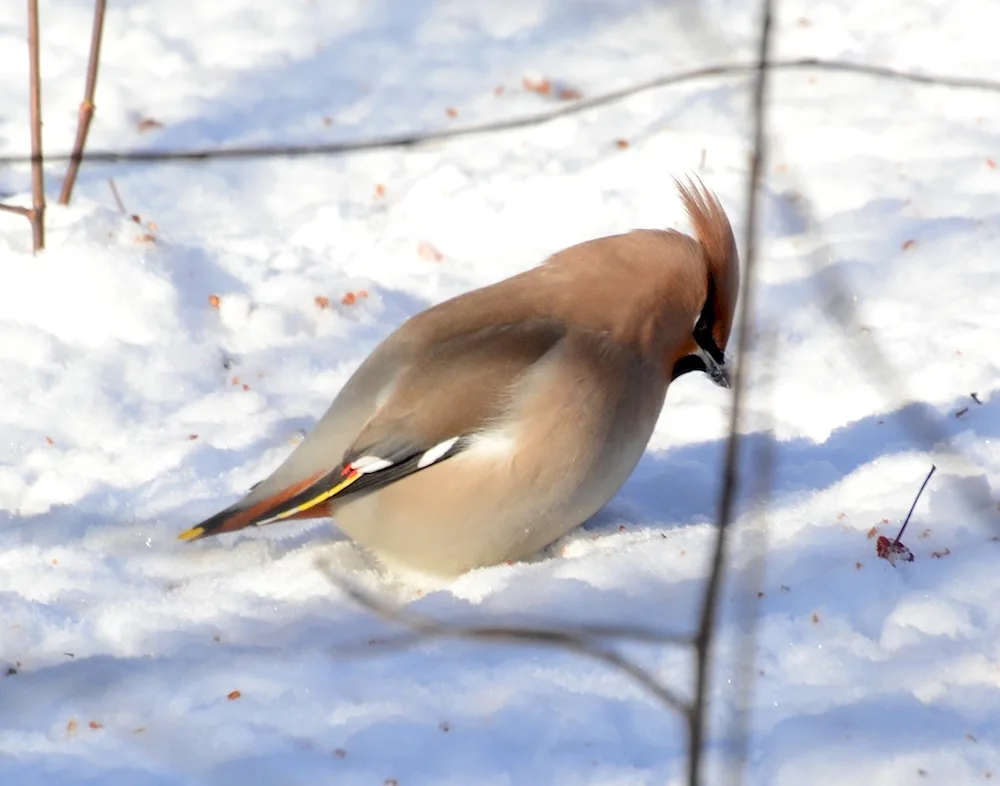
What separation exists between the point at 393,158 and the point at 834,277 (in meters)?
2.00

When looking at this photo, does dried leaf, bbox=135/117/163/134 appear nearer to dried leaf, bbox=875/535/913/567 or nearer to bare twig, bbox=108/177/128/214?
bare twig, bbox=108/177/128/214

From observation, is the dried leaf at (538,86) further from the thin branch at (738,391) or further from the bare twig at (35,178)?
the thin branch at (738,391)

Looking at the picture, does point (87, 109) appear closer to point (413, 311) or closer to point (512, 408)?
point (413, 311)

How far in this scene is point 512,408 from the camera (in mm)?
3020

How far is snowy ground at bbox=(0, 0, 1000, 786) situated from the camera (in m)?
2.42

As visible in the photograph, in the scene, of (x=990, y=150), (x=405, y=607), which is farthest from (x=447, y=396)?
(x=990, y=150)

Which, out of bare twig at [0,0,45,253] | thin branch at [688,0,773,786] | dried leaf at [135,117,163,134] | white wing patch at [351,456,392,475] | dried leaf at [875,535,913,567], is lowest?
dried leaf at [875,535,913,567]

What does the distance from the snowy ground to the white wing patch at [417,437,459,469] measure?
0.28 meters

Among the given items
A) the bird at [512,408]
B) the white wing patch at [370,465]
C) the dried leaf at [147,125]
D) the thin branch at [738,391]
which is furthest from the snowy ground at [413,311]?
the thin branch at [738,391]

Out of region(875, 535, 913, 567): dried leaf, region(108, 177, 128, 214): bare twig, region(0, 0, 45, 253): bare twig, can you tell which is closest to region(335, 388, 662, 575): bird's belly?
region(875, 535, 913, 567): dried leaf

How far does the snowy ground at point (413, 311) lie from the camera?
7.94 ft

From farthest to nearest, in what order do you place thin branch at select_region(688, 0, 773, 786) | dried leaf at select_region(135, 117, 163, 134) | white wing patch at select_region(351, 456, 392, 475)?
1. dried leaf at select_region(135, 117, 163, 134)
2. white wing patch at select_region(351, 456, 392, 475)
3. thin branch at select_region(688, 0, 773, 786)

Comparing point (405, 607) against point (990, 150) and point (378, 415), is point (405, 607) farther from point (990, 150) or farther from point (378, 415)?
point (990, 150)

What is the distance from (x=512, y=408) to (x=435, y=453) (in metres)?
0.20
